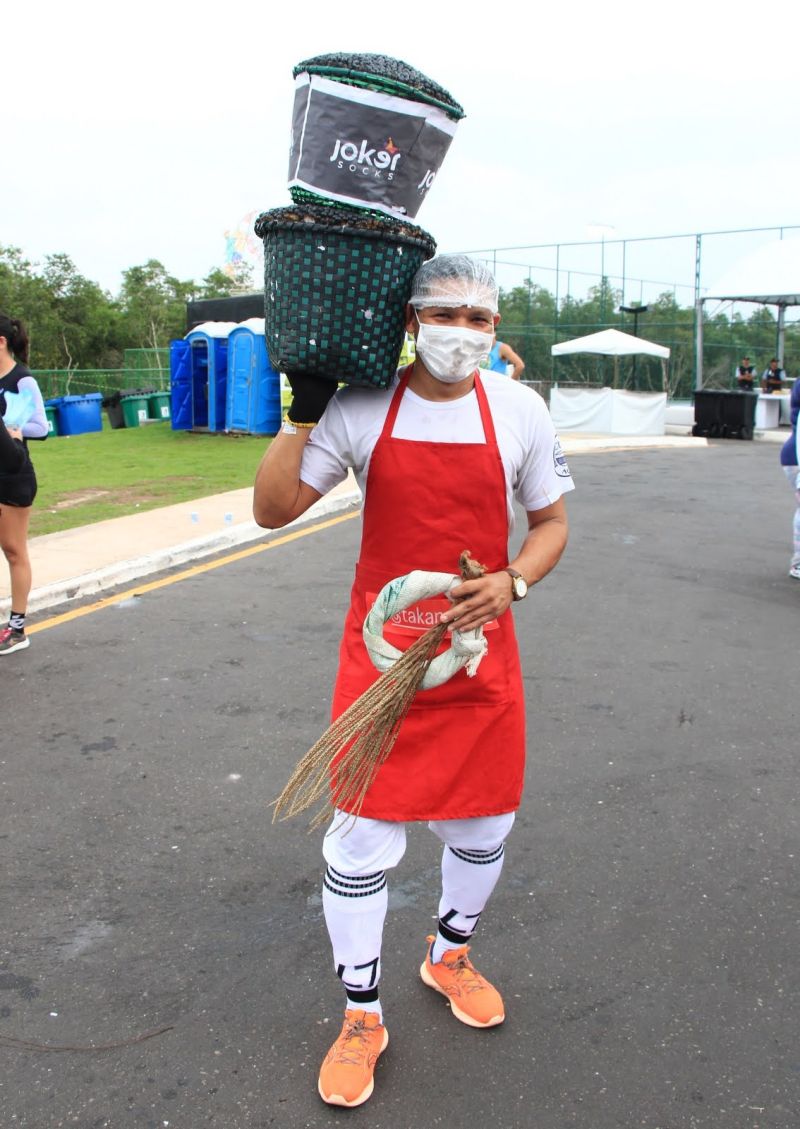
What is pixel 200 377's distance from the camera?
63.7 ft

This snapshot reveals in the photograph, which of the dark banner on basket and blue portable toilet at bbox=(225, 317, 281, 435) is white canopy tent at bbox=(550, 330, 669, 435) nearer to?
blue portable toilet at bbox=(225, 317, 281, 435)

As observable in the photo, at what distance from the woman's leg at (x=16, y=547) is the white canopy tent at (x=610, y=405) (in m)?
18.9

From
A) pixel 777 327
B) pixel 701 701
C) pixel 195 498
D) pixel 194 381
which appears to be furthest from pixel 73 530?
pixel 777 327

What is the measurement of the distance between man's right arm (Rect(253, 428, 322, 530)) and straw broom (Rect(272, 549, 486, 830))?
1.46 feet

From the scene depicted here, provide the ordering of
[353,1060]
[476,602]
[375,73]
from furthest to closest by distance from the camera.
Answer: [353,1060]
[476,602]
[375,73]

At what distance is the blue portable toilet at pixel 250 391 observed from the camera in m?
17.7

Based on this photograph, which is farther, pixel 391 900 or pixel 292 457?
pixel 391 900

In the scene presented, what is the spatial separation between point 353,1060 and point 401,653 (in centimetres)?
105

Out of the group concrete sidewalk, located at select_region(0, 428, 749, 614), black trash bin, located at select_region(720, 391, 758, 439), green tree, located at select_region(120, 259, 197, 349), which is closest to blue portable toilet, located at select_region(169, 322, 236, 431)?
concrete sidewalk, located at select_region(0, 428, 749, 614)

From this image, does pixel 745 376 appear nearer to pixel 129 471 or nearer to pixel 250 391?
pixel 250 391

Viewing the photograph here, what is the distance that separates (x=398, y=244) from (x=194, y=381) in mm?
17780

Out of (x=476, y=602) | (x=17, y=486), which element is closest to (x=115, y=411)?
(x=17, y=486)

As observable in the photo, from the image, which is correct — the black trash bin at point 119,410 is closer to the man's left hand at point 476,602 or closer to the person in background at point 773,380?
the person in background at point 773,380

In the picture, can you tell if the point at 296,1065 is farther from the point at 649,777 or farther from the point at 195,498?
the point at 195,498
